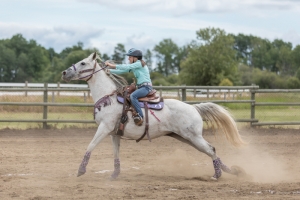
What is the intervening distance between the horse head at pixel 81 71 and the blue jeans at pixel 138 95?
836 millimetres

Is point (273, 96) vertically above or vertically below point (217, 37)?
below

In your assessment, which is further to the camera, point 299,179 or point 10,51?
point 10,51

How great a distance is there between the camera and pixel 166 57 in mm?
110438

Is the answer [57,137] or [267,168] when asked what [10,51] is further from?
[267,168]

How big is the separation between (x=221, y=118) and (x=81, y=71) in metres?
2.65

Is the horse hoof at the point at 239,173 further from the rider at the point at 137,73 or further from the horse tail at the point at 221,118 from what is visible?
the rider at the point at 137,73

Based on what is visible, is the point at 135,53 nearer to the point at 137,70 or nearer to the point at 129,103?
the point at 137,70

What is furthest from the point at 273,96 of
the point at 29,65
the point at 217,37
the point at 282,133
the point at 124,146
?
the point at 29,65

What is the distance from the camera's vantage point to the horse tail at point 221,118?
943cm

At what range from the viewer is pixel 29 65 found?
8619cm

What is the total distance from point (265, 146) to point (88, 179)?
20.0 ft

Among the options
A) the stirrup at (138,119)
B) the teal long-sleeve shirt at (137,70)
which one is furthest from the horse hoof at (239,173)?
the teal long-sleeve shirt at (137,70)

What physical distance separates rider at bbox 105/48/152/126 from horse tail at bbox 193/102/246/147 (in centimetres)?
105

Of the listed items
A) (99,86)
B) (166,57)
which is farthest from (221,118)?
(166,57)
